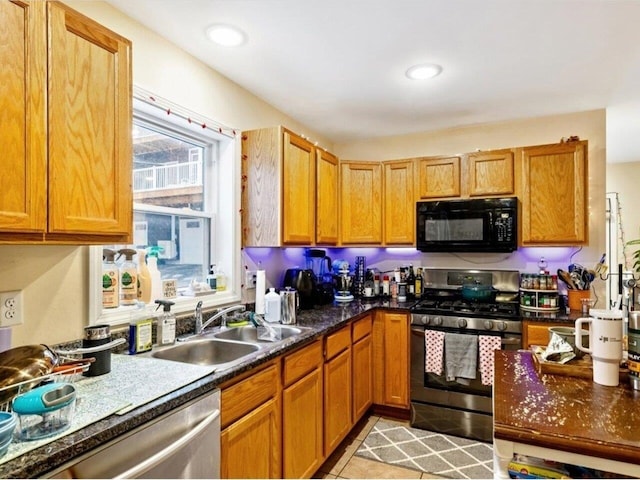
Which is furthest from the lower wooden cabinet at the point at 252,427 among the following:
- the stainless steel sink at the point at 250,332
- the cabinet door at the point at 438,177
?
the cabinet door at the point at 438,177

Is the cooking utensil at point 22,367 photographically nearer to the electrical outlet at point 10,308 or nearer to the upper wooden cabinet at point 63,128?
the electrical outlet at point 10,308

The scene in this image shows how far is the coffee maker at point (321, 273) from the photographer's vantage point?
311 centimetres

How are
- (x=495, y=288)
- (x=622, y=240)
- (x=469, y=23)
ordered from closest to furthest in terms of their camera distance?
(x=469, y=23) < (x=495, y=288) < (x=622, y=240)

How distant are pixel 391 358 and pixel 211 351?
64.4 inches

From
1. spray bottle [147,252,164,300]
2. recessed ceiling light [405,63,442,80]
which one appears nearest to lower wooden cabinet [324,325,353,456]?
spray bottle [147,252,164,300]

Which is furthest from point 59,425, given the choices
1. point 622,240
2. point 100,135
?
point 622,240

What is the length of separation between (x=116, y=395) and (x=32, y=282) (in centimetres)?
66

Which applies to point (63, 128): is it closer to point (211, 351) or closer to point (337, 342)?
point (211, 351)

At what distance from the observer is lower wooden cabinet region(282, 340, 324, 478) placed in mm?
1856

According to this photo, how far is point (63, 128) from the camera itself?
1.22m

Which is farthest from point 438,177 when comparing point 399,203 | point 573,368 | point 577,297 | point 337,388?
point 573,368

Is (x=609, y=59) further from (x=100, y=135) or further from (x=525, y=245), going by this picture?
(x=100, y=135)

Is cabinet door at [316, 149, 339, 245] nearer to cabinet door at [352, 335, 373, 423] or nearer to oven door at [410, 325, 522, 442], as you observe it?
cabinet door at [352, 335, 373, 423]

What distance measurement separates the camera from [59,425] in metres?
0.96
